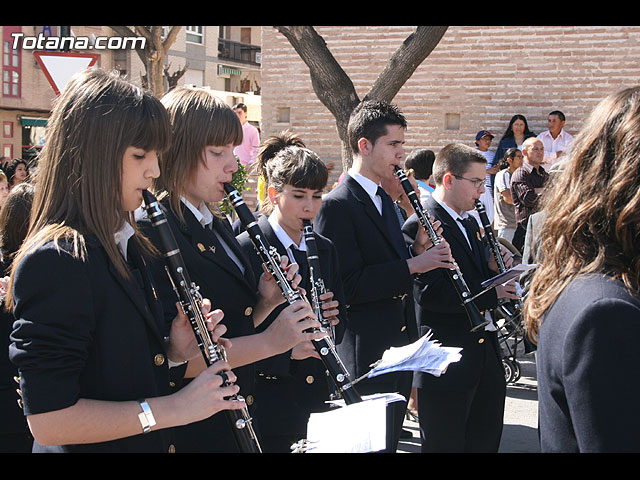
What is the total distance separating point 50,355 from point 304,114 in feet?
38.6

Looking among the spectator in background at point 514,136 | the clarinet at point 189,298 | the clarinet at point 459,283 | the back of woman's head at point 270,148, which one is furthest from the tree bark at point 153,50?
the clarinet at point 189,298

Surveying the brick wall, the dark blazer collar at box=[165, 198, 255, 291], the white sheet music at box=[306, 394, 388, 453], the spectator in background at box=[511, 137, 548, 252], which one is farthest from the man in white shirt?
the white sheet music at box=[306, 394, 388, 453]

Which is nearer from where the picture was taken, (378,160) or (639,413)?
(639,413)

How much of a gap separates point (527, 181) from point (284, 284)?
22.6 ft

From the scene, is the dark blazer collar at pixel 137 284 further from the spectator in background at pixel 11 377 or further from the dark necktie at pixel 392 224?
the dark necktie at pixel 392 224

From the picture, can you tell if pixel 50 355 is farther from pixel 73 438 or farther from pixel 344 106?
pixel 344 106

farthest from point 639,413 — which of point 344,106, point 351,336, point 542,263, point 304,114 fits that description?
point 304,114

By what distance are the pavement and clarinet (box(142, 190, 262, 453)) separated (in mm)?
3186

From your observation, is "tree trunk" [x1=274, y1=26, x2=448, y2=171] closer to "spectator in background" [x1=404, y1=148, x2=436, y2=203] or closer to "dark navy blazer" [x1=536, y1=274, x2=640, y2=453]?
"spectator in background" [x1=404, y1=148, x2=436, y2=203]

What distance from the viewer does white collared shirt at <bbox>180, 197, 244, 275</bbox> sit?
2789mm

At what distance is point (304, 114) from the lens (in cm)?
1330

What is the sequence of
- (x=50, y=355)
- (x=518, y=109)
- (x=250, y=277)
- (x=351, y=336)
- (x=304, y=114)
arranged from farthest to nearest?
(x=304, y=114) → (x=518, y=109) → (x=351, y=336) → (x=250, y=277) → (x=50, y=355)

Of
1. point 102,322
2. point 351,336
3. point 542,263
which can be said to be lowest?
point 351,336

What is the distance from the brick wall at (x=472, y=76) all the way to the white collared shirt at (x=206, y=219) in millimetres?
10047
